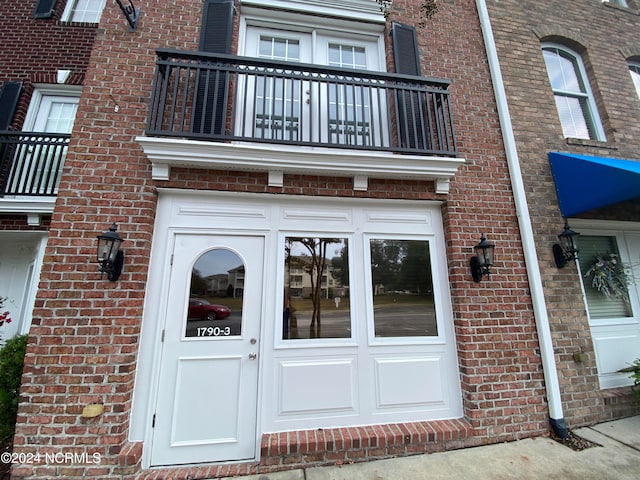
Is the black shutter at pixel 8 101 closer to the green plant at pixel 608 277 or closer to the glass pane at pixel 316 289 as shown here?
the glass pane at pixel 316 289

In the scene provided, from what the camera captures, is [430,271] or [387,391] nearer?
[387,391]

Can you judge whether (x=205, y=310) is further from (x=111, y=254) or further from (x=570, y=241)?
(x=570, y=241)

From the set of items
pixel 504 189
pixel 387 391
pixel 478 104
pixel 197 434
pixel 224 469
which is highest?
pixel 478 104

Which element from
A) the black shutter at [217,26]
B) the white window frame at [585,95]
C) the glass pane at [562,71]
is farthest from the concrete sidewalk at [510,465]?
the glass pane at [562,71]

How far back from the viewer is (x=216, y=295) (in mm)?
2641

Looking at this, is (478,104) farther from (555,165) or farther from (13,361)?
(13,361)

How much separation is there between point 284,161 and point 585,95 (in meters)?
4.81

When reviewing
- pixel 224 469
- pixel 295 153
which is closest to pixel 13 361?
pixel 224 469

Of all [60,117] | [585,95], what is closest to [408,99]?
[585,95]

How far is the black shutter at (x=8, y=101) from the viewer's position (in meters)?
3.98

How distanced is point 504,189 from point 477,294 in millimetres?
1380

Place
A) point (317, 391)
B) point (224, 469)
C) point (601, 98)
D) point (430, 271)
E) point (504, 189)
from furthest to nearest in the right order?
point (601, 98)
point (504, 189)
point (430, 271)
point (317, 391)
point (224, 469)

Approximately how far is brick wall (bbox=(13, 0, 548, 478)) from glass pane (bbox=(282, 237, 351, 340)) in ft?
2.01

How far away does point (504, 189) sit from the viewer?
319cm
